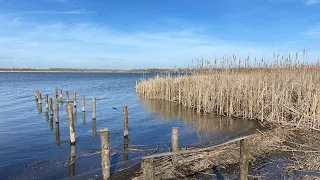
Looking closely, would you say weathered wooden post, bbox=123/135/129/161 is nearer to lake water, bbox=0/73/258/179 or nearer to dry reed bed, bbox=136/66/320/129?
lake water, bbox=0/73/258/179

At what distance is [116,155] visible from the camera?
9.32 metres

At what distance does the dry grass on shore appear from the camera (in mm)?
11130

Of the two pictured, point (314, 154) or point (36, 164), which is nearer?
point (314, 154)

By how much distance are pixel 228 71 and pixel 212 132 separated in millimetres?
5937

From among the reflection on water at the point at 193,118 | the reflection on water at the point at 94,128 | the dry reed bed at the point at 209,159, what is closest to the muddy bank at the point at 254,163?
the dry reed bed at the point at 209,159

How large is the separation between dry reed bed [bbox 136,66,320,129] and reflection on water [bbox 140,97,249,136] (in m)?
0.60

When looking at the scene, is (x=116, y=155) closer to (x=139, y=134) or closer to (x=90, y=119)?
(x=139, y=134)

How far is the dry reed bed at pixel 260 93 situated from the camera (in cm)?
1112

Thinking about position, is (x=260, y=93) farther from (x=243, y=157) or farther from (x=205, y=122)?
(x=243, y=157)

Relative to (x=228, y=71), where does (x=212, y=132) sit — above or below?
below

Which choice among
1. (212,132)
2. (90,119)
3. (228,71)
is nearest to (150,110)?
(90,119)

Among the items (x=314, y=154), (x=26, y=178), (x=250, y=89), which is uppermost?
(x=250, y=89)

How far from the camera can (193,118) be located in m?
15.8

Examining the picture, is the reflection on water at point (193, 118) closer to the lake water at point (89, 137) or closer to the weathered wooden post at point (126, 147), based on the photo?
the lake water at point (89, 137)
